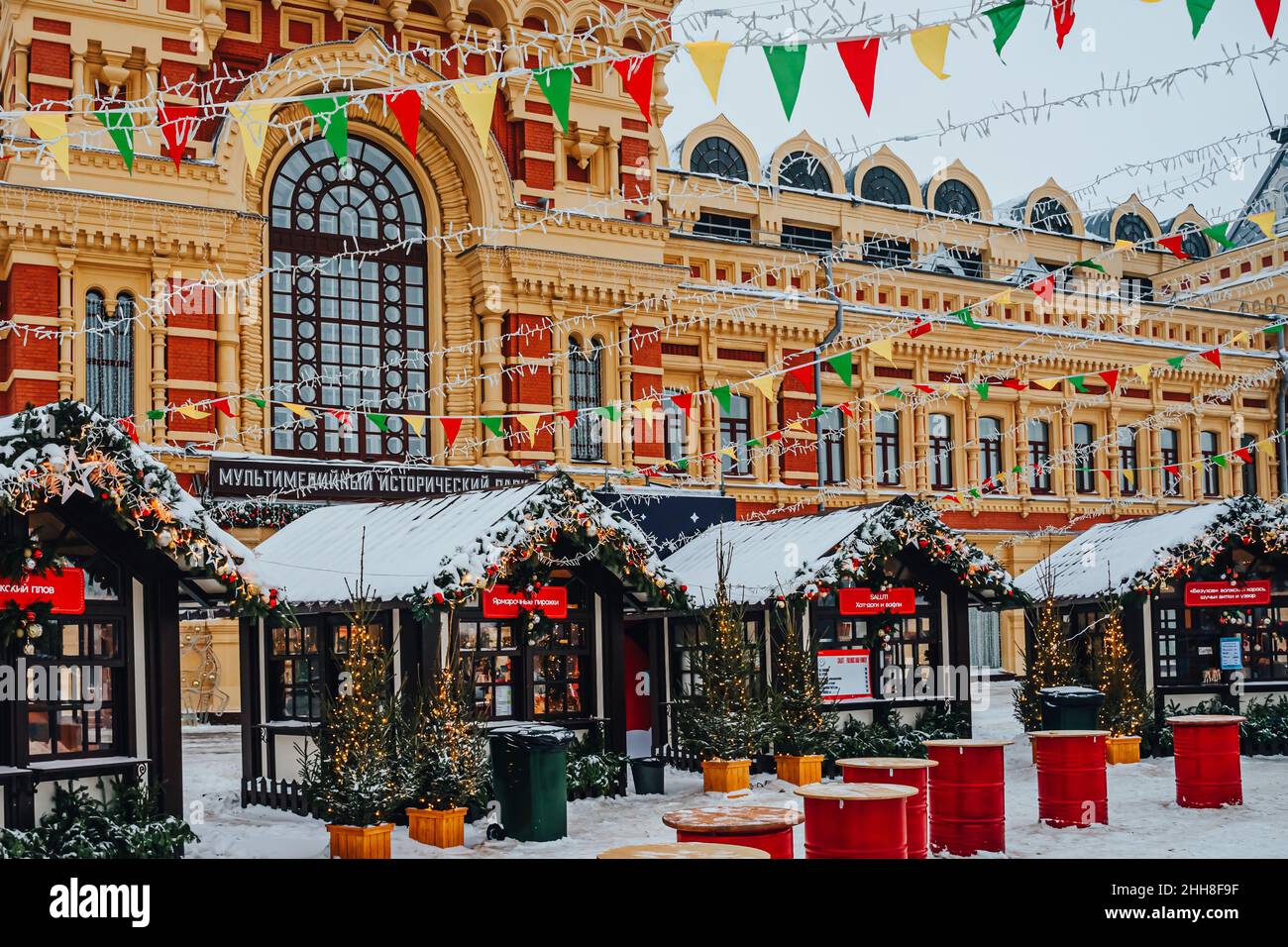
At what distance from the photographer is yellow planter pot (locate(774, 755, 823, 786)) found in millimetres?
19516

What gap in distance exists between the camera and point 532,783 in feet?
49.9

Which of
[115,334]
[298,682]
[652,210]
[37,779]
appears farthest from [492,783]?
[652,210]

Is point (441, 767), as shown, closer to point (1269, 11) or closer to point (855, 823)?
point (855, 823)

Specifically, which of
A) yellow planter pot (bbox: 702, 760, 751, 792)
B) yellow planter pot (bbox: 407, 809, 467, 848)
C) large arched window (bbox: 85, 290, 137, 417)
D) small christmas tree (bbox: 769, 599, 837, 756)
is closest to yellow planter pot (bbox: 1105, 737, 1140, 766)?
small christmas tree (bbox: 769, 599, 837, 756)

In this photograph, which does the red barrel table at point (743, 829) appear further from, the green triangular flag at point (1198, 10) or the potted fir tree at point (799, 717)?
the potted fir tree at point (799, 717)

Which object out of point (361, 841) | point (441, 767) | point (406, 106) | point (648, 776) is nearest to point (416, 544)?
point (441, 767)

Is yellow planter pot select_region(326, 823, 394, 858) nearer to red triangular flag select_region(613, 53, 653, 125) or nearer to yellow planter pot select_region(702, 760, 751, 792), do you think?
yellow planter pot select_region(702, 760, 751, 792)

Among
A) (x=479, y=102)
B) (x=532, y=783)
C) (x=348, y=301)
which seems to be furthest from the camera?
(x=348, y=301)

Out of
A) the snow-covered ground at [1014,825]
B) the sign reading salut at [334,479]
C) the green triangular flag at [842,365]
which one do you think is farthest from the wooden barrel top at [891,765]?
the sign reading salut at [334,479]

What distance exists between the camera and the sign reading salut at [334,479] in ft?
87.9

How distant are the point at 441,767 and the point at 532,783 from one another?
0.91 m
